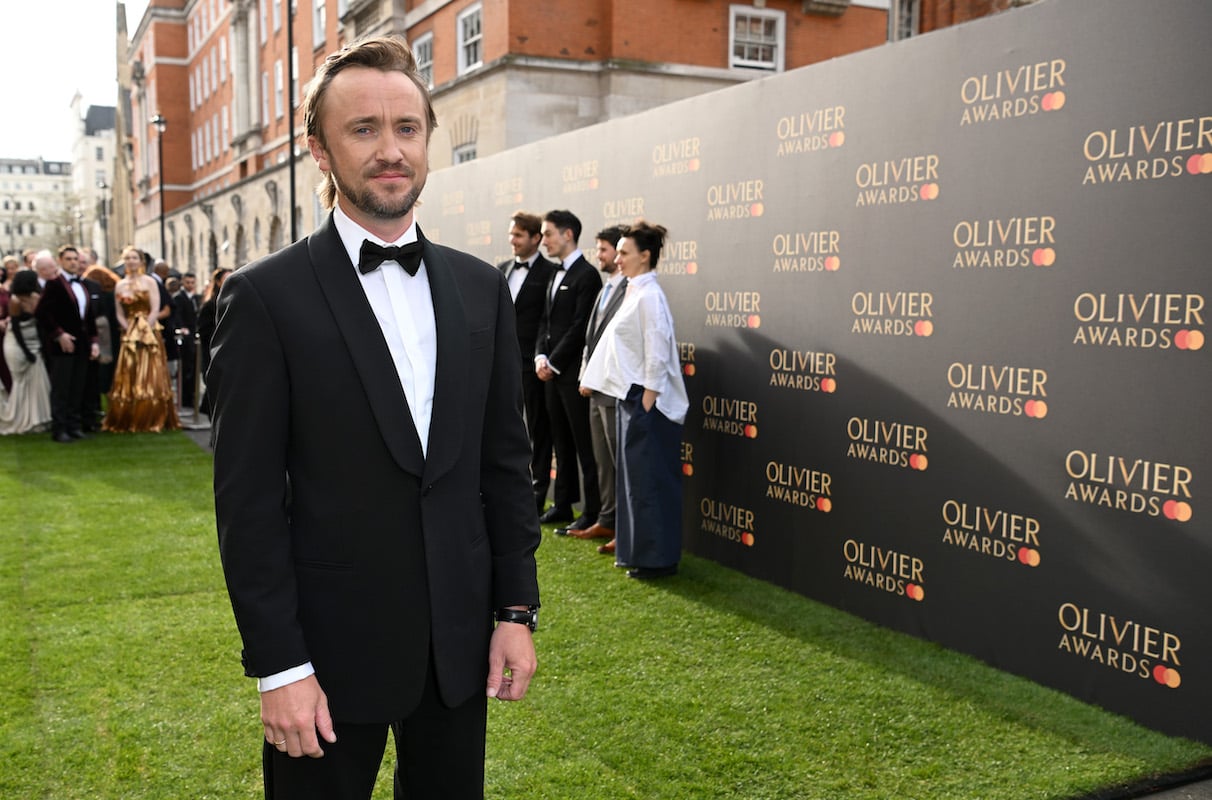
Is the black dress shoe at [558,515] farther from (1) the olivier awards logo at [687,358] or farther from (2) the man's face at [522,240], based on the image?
(2) the man's face at [522,240]

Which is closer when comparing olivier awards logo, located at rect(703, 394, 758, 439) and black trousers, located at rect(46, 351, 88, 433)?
olivier awards logo, located at rect(703, 394, 758, 439)

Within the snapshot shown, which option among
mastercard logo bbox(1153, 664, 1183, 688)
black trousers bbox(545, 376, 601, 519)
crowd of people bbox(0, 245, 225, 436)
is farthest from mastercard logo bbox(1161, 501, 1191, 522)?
crowd of people bbox(0, 245, 225, 436)

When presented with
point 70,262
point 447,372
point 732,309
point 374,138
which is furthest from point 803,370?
point 70,262

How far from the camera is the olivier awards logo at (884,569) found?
5406mm

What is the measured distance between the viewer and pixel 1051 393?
464cm

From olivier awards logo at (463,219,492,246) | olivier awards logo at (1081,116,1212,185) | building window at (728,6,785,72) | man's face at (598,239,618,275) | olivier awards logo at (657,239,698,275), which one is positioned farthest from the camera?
building window at (728,6,785,72)

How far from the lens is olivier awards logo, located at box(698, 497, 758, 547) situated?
661 cm

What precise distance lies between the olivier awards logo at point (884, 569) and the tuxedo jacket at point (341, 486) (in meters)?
3.79

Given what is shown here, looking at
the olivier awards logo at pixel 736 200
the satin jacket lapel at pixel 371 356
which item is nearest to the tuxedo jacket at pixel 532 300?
the olivier awards logo at pixel 736 200

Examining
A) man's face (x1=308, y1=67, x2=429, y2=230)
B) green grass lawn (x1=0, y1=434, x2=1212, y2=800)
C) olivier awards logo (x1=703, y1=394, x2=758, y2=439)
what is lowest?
green grass lawn (x1=0, y1=434, x2=1212, y2=800)

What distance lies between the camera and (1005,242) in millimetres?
4824

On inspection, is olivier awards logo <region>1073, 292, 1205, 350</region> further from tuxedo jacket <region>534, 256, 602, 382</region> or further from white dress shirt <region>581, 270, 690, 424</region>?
tuxedo jacket <region>534, 256, 602, 382</region>

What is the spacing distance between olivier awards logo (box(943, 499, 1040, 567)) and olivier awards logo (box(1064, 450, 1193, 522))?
29cm

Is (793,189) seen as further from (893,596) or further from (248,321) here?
(248,321)
